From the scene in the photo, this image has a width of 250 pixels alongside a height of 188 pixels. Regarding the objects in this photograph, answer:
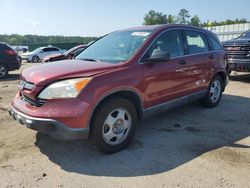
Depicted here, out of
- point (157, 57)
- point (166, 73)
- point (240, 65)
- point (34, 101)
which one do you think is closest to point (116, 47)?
point (157, 57)

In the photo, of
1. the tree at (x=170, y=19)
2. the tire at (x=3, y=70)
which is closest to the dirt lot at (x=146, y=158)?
the tire at (x=3, y=70)

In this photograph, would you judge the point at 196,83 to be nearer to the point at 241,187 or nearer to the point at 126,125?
the point at 126,125

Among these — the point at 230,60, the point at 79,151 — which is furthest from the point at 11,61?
the point at 79,151

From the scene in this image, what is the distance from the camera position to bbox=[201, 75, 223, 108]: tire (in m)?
6.60

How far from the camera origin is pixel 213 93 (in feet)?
22.3

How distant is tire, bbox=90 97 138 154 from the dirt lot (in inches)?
6.3

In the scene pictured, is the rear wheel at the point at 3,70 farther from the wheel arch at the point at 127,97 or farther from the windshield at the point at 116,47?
the wheel arch at the point at 127,97

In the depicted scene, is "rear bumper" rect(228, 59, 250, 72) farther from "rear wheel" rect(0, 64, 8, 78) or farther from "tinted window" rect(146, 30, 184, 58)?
"rear wheel" rect(0, 64, 8, 78)

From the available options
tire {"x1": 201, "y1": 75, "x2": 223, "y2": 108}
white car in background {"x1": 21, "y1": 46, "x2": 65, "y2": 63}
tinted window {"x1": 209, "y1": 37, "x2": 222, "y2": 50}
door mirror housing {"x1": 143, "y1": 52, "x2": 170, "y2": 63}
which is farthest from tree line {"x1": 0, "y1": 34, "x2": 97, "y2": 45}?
door mirror housing {"x1": 143, "y1": 52, "x2": 170, "y2": 63}

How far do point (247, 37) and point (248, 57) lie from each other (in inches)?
65.7

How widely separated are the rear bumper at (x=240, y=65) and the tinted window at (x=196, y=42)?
434cm

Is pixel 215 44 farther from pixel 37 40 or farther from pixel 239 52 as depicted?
pixel 37 40

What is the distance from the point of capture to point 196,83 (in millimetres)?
5934

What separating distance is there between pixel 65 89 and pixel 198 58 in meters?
3.12
